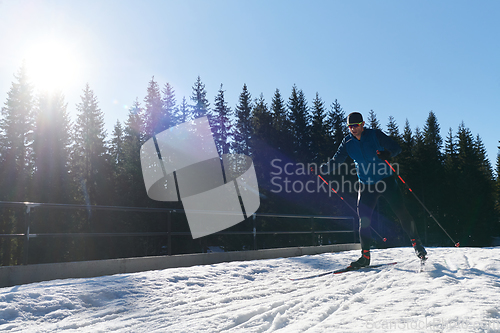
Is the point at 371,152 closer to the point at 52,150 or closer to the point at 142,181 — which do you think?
the point at 142,181

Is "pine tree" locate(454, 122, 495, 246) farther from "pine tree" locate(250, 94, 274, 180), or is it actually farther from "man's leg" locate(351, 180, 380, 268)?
"man's leg" locate(351, 180, 380, 268)

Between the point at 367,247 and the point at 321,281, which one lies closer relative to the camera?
the point at 321,281

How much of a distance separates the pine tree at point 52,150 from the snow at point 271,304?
2459 centimetres

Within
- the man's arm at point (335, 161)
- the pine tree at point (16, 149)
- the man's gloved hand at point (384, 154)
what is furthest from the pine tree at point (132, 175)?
the man's gloved hand at point (384, 154)

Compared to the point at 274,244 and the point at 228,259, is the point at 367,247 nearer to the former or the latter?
the point at 228,259

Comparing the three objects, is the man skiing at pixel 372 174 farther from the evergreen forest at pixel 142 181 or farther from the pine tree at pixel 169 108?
the pine tree at pixel 169 108

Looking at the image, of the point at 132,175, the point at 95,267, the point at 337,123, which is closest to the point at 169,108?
the point at 132,175

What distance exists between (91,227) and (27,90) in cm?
1236

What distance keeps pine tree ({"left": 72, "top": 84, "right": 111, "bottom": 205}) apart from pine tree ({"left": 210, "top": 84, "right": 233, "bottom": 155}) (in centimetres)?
969

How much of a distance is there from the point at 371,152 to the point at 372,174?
26cm

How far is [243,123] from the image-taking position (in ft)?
107

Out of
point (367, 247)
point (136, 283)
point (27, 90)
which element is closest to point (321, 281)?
point (367, 247)

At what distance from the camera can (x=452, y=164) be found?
3903 centimetres

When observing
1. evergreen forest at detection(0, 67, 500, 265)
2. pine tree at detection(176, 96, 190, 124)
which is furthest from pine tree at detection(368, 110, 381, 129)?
pine tree at detection(176, 96, 190, 124)
